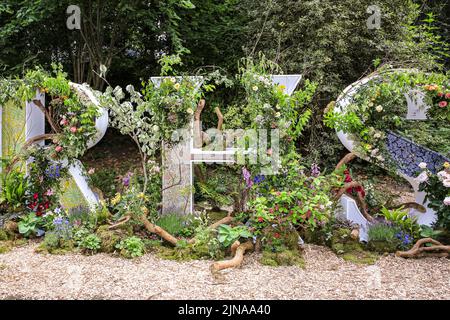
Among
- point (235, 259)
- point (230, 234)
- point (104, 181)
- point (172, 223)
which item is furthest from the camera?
point (104, 181)

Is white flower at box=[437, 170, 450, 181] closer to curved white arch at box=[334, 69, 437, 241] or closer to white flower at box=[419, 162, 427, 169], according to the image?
white flower at box=[419, 162, 427, 169]

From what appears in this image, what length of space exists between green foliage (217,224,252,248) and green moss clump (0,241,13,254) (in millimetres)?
2213

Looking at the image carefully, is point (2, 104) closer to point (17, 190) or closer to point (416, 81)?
point (17, 190)

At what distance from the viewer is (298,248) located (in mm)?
4734

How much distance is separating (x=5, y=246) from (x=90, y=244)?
3.19 ft

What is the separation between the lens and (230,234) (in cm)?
461

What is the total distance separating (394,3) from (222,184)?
15.4 ft

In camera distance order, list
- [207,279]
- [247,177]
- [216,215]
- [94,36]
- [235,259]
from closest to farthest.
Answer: [207,279], [235,259], [247,177], [216,215], [94,36]

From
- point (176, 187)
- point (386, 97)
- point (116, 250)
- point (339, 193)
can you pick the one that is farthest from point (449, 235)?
point (116, 250)

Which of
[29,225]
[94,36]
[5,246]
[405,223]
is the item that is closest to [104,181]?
[29,225]

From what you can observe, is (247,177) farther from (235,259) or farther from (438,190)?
(438,190)

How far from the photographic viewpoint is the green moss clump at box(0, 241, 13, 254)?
15.7 ft

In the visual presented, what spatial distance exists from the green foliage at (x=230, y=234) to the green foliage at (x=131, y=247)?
2.58 ft

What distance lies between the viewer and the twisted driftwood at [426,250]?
181 inches
